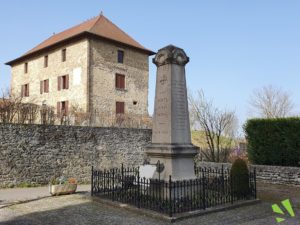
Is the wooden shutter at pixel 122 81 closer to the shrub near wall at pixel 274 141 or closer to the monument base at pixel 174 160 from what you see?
the shrub near wall at pixel 274 141

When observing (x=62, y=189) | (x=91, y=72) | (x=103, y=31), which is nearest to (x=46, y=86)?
(x=91, y=72)

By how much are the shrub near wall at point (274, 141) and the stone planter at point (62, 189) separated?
8.91 metres

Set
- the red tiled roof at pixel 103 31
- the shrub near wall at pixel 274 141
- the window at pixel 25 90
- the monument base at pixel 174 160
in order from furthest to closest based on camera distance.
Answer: the window at pixel 25 90 → the red tiled roof at pixel 103 31 → the shrub near wall at pixel 274 141 → the monument base at pixel 174 160

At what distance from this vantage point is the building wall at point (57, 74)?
83.7ft

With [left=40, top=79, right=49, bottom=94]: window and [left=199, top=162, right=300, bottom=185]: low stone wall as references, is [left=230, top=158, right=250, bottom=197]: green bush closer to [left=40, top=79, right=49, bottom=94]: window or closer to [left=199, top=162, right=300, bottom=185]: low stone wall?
[left=199, top=162, right=300, bottom=185]: low stone wall

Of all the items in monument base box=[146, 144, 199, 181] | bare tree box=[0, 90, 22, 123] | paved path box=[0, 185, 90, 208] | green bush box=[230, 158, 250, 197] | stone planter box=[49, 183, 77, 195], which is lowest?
paved path box=[0, 185, 90, 208]

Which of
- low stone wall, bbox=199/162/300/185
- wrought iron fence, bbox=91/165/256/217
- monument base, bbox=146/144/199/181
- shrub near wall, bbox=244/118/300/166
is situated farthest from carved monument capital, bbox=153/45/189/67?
shrub near wall, bbox=244/118/300/166

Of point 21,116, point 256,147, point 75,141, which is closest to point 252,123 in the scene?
point 256,147

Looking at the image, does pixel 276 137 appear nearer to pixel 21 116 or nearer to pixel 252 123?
pixel 252 123

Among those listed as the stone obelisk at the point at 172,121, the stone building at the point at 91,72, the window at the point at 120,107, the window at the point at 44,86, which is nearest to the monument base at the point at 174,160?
the stone obelisk at the point at 172,121

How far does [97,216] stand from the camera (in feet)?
23.3

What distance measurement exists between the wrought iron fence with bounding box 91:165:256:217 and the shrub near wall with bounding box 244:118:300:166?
5.04 meters

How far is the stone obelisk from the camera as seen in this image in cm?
826

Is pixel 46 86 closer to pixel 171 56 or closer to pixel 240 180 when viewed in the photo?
pixel 171 56
